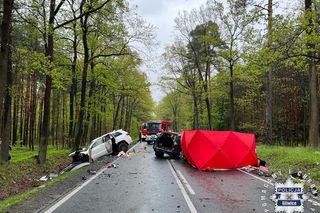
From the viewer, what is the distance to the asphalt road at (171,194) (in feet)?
27.0

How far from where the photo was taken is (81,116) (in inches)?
1079

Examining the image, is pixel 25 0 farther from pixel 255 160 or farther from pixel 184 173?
pixel 255 160

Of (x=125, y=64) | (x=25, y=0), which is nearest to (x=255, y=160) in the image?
(x=25, y=0)

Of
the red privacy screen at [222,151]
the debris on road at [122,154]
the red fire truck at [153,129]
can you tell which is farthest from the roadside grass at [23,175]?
the red fire truck at [153,129]

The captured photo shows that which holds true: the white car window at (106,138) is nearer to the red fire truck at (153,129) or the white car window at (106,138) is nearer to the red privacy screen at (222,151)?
the red privacy screen at (222,151)

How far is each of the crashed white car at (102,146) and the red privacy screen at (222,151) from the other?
8.10m

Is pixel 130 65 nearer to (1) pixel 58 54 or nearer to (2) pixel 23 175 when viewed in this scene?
(1) pixel 58 54

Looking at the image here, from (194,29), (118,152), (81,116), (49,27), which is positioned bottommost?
(118,152)

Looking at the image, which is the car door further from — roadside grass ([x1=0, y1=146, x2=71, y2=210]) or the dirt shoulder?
the dirt shoulder

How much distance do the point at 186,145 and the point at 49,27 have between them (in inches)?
356

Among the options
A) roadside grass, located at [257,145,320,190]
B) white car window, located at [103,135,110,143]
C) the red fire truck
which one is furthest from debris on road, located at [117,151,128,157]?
the red fire truck

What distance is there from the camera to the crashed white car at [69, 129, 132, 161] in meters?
22.9

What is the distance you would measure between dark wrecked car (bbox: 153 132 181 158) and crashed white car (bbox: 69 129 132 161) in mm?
3780

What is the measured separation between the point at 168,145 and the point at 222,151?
7615mm
